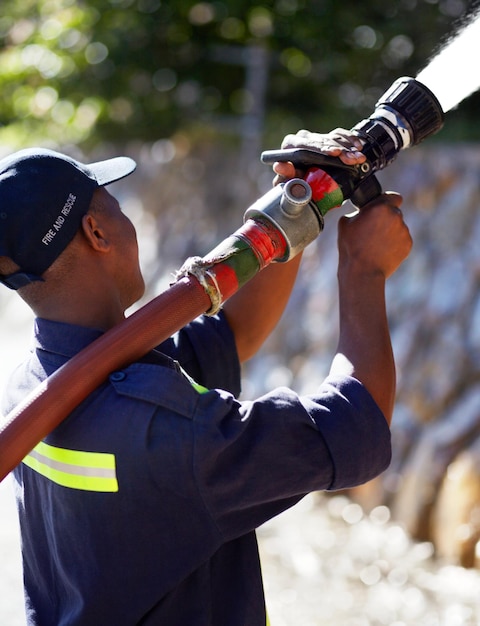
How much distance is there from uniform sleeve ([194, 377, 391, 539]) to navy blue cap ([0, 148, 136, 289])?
0.44 meters

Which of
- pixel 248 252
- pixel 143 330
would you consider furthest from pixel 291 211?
pixel 143 330

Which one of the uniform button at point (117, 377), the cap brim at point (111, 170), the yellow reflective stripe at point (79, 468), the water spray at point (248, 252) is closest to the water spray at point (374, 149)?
the water spray at point (248, 252)

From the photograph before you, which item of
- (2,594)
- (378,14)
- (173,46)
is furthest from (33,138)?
(2,594)

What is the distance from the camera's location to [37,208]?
172 cm

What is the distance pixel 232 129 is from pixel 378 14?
5.76 ft

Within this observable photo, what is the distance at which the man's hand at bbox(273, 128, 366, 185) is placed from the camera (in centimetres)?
175

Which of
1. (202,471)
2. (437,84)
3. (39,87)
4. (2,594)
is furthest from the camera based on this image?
(39,87)

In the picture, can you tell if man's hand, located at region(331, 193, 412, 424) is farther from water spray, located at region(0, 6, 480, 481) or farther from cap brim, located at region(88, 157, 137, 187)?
cap brim, located at region(88, 157, 137, 187)

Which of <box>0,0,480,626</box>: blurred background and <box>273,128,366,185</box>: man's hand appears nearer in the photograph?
<box>273,128,366,185</box>: man's hand

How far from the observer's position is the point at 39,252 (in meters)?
1.72

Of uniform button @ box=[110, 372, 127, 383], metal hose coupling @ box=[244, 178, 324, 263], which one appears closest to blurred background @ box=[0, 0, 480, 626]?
metal hose coupling @ box=[244, 178, 324, 263]

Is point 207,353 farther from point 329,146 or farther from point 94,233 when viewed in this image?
point 329,146

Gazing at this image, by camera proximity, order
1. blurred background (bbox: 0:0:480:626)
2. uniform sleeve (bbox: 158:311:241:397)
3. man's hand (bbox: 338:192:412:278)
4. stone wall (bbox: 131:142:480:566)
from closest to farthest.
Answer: man's hand (bbox: 338:192:412:278), uniform sleeve (bbox: 158:311:241:397), blurred background (bbox: 0:0:480:626), stone wall (bbox: 131:142:480:566)

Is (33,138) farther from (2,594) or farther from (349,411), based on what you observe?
(349,411)
